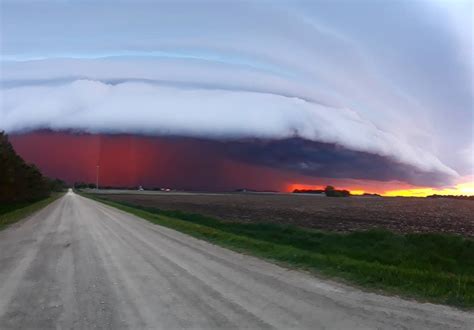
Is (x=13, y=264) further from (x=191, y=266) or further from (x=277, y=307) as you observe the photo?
(x=277, y=307)

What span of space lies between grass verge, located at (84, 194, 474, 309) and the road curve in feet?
3.60

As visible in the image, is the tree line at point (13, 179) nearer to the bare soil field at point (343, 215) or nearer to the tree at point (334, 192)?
the bare soil field at point (343, 215)

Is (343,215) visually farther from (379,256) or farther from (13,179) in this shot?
(13,179)

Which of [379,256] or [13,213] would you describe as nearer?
[379,256]

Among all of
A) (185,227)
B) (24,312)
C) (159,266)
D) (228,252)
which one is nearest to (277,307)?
(24,312)

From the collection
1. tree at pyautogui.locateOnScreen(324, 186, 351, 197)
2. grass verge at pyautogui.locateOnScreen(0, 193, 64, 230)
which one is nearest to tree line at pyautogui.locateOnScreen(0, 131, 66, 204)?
grass verge at pyautogui.locateOnScreen(0, 193, 64, 230)

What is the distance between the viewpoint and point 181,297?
→ 936cm

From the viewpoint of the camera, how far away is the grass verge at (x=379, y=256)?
10938mm

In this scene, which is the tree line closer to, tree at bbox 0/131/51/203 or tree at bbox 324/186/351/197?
tree at bbox 0/131/51/203

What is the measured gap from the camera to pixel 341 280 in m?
11.7

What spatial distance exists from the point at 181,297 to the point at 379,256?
1056 cm

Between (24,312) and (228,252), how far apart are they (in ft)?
30.8

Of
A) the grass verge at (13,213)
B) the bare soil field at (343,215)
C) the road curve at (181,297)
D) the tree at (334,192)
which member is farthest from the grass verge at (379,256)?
the tree at (334,192)

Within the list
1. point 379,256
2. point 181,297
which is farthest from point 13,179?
point 181,297
